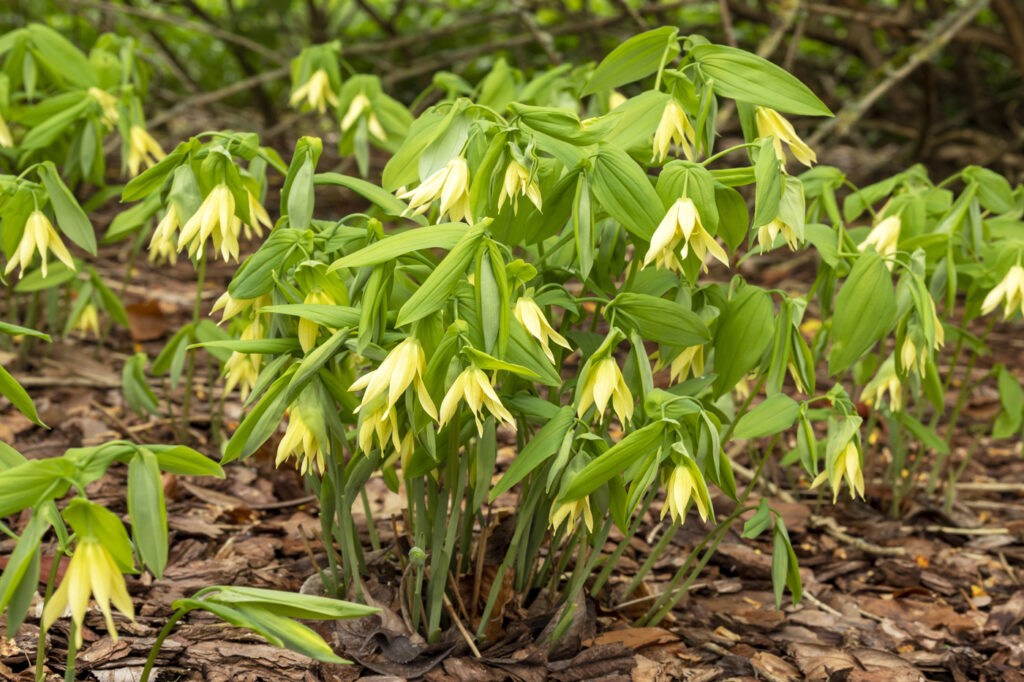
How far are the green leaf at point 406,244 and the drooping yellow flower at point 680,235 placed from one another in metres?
0.27

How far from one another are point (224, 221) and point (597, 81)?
630 mm

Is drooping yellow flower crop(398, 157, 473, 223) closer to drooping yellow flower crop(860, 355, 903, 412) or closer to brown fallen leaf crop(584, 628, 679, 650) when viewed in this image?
brown fallen leaf crop(584, 628, 679, 650)

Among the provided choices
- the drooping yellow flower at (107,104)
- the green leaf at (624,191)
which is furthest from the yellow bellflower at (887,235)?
the drooping yellow flower at (107,104)

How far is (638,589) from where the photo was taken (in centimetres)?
196

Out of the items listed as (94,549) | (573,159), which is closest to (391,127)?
(573,159)

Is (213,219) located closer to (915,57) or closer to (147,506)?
(147,506)

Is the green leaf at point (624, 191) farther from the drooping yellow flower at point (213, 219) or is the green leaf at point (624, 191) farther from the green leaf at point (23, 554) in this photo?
the green leaf at point (23, 554)

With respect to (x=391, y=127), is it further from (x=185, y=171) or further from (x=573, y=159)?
(x=573, y=159)

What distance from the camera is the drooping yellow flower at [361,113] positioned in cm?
249

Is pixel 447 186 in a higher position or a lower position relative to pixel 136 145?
lower

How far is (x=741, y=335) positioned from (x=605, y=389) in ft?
1.10

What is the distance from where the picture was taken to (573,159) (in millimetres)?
1352

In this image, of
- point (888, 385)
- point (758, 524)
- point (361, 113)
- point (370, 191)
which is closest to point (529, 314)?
point (370, 191)

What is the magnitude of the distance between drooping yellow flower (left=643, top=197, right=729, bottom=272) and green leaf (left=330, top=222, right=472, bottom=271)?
0.27 metres
